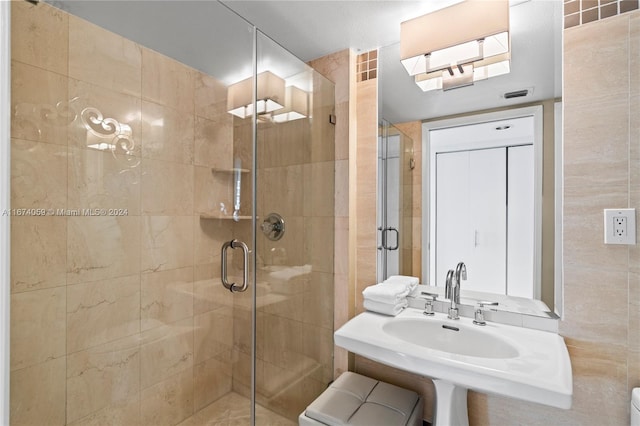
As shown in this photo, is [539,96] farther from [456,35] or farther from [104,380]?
[104,380]

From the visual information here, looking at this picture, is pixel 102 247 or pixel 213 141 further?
pixel 213 141

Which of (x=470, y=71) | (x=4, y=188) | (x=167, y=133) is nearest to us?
(x=4, y=188)

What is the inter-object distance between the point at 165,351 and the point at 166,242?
464mm

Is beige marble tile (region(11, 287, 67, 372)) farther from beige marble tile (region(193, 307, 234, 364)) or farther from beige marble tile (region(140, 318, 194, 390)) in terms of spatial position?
beige marble tile (region(193, 307, 234, 364))

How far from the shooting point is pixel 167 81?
3.95 ft

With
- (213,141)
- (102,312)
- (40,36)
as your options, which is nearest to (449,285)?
(213,141)

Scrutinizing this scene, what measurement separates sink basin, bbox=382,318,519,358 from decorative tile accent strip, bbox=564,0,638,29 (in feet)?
4.18

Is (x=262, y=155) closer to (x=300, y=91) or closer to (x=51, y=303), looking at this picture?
(x=300, y=91)

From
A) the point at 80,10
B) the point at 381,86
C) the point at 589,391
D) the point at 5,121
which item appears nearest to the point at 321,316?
the point at 589,391

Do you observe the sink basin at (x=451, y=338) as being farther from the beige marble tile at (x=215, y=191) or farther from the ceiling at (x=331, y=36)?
the ceiling at (x=331, y=36)

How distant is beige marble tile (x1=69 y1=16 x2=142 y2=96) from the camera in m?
1.04

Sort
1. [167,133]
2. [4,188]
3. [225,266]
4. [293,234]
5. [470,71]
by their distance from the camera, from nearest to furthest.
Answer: [4,188] → [167,133] → [225,266] → [470,71] → [293,234]

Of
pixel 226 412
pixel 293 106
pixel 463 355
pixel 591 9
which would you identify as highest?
pixel 591 9

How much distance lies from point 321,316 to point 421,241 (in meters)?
0.68
